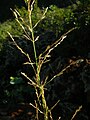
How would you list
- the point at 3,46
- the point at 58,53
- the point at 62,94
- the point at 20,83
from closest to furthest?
1. the point at 62,94
2. the point at 58,53
3. the point at 20,83
4. the point at 3,46

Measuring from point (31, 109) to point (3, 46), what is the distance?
496 centimetres

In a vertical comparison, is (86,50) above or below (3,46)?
below

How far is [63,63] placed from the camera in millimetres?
6953

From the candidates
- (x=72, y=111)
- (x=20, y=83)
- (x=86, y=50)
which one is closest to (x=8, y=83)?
(x=20, y=83)

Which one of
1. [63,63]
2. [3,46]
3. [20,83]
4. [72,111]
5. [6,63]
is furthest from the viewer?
[3,46]

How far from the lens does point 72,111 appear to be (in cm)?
584

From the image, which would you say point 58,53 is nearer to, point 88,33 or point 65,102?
point 88,33

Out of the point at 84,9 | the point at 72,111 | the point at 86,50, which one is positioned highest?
the point at 84,9

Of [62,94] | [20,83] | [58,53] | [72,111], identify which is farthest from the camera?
[20,83]

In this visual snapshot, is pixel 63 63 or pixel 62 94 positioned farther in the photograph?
pixel 63 63

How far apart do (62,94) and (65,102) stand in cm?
24

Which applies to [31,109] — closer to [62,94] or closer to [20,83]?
[62,94]

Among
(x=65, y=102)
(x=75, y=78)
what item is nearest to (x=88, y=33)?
(x=75, y=78)

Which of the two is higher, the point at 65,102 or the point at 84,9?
the point at 84,9
